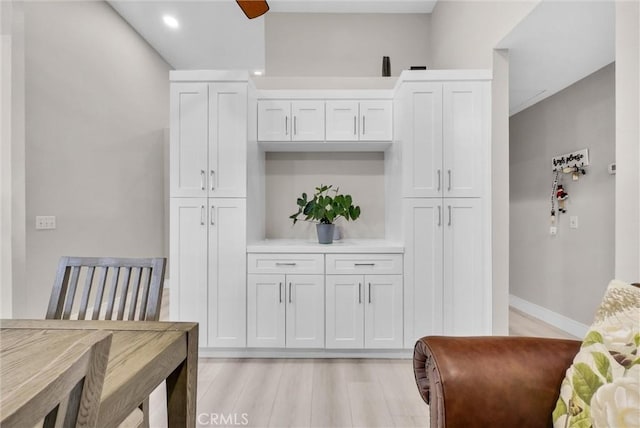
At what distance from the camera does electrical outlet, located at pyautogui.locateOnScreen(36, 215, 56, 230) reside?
9.84ft

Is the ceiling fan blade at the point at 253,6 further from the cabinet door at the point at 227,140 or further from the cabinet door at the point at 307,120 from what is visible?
the cabinet door at the point at 307,120

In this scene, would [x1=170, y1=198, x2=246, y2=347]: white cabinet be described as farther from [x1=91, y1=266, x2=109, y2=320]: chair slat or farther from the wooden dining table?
the wooden dining table

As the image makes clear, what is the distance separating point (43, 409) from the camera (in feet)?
1.37

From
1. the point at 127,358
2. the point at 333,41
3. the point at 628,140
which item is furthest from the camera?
the point at 333,41

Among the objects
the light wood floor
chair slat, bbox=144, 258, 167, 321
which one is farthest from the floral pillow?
chair slat, bbox=144, 258, 167, 321

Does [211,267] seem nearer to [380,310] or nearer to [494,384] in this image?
[380,310]

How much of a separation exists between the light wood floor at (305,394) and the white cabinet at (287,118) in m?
1.81

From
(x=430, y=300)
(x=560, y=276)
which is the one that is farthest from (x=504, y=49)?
(x=560, y=276)

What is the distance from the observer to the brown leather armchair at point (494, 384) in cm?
97

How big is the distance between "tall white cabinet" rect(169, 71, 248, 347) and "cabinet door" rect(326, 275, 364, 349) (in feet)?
2.18

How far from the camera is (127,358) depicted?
0.97 meters

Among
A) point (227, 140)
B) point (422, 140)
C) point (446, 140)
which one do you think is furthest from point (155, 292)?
point (446, 140)

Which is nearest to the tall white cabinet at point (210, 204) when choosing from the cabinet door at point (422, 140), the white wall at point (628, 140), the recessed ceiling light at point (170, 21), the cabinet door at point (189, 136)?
the cabinet door at point (189, 136)

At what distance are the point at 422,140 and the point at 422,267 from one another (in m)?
0.97
